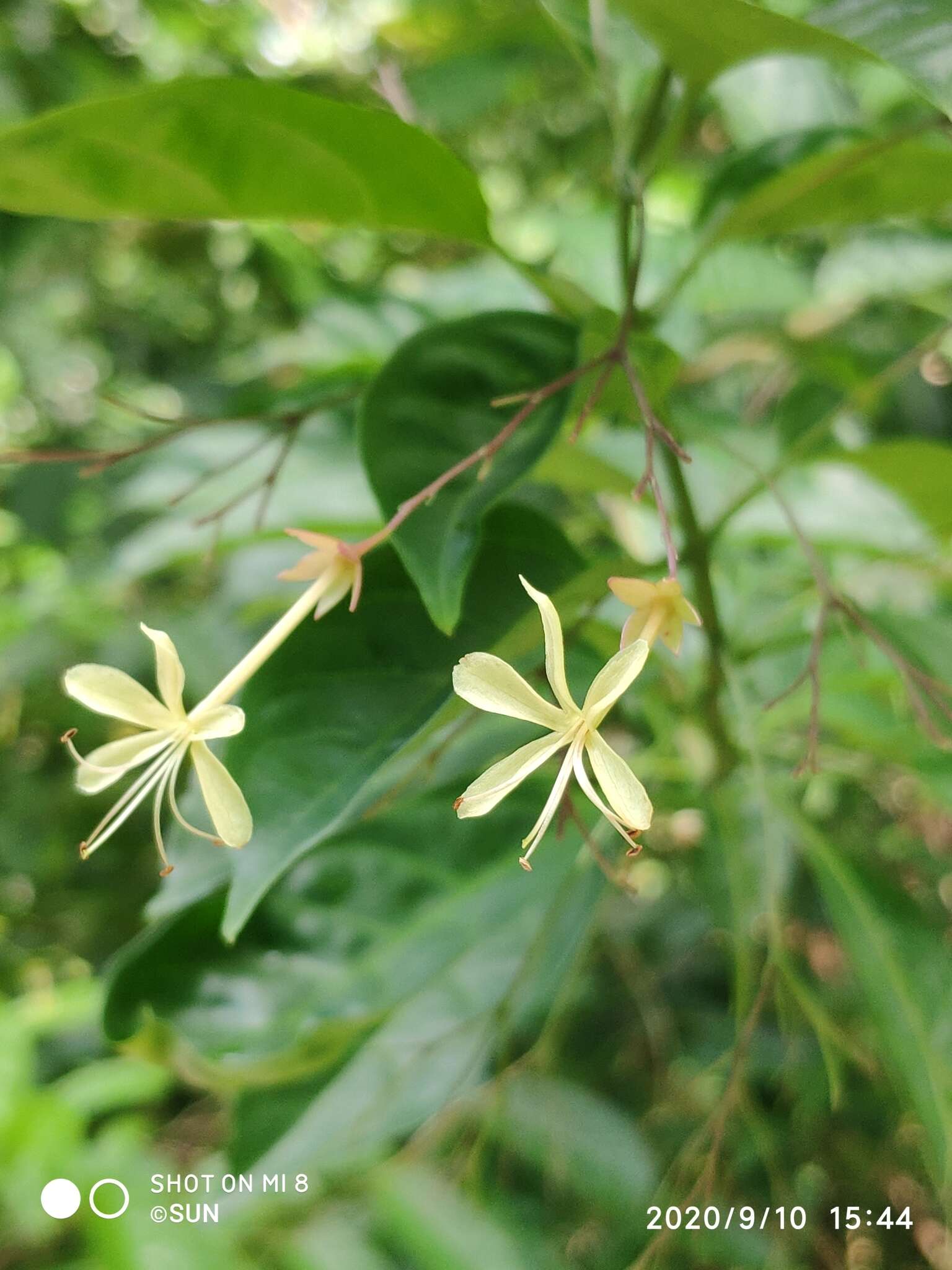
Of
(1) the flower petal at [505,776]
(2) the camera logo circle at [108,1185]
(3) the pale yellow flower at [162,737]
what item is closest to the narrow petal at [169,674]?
(3) the pale yellow flower at [162,737]

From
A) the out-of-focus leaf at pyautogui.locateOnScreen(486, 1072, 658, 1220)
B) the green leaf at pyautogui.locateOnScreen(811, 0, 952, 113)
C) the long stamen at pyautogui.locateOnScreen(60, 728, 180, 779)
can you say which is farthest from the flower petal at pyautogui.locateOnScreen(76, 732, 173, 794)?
the out-of-focus leaf at pyautogui.locateOnScreen(486, 1072, 658, 1220)

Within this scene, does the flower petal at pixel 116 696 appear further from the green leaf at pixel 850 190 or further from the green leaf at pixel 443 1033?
the green leaf at pixel 850 190

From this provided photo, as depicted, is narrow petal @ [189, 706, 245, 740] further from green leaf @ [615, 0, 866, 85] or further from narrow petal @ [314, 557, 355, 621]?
green leaf @ [615, 0, 866, 85]

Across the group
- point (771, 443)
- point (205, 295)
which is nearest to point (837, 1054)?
point (771, 443)

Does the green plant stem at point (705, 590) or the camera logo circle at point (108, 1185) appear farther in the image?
the camera logo circle at point (108, 1185)

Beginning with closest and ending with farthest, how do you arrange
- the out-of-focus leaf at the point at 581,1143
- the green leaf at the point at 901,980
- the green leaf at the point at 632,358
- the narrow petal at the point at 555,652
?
the narrow petal at the point at 555,652 → the green leaf at the point at 632,358 → the green leaf at the point at 901,980 → the out-of-focus leaf at the point at 581,1143

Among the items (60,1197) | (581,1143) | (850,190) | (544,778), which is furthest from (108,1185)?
(850,190)

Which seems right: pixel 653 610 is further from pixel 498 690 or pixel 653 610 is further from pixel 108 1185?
pixel 108 1185

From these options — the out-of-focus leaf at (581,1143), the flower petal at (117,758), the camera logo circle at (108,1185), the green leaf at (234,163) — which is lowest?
the camera logo circle at (108,1185)
